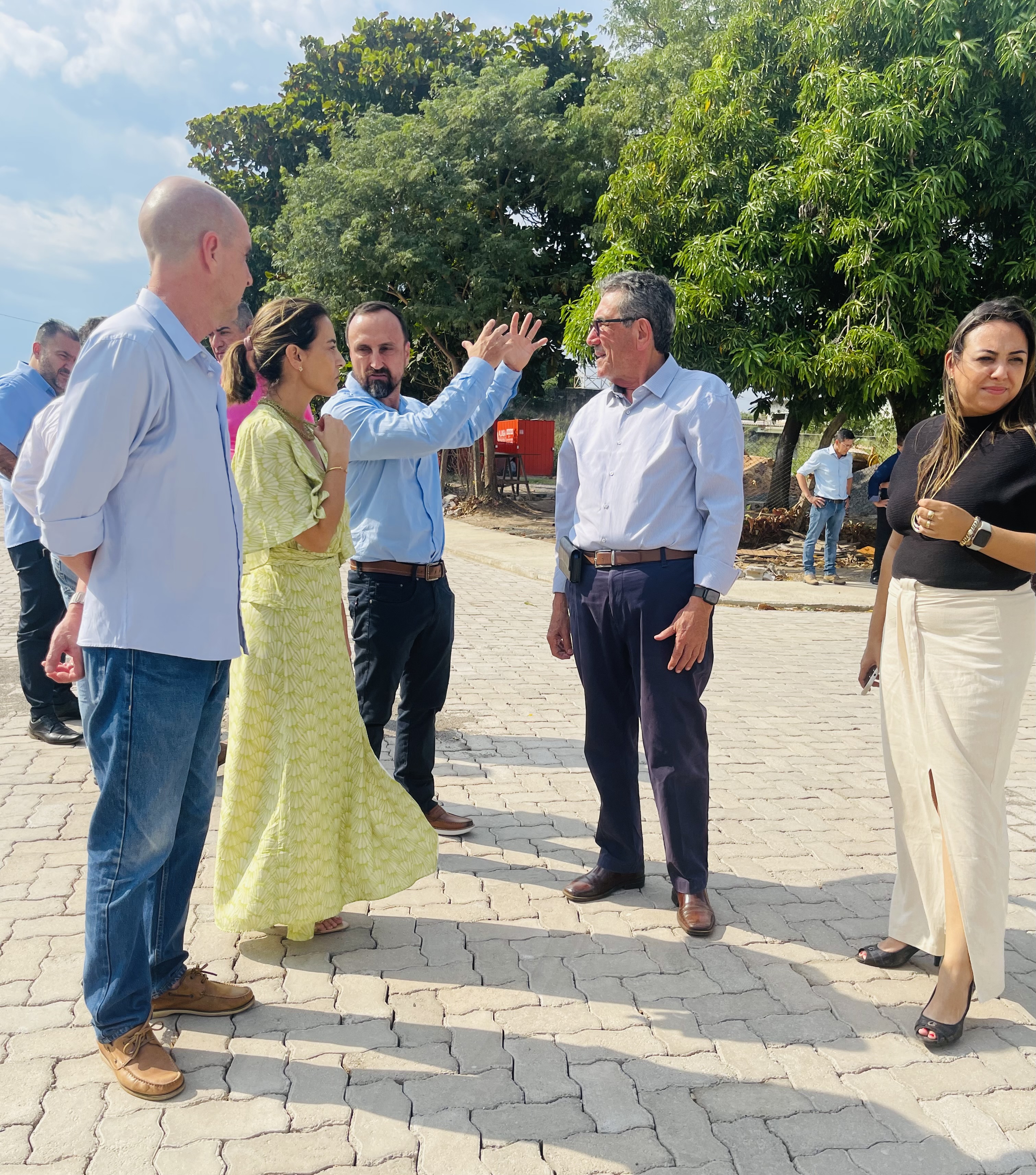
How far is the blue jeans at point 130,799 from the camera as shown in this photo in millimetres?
2357

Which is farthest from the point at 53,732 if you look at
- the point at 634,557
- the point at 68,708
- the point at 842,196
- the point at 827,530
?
the point at 842,196

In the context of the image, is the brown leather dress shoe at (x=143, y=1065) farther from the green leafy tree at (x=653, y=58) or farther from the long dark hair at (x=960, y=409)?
the green leafy tree at (x=653, y=58)

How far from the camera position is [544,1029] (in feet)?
9.08

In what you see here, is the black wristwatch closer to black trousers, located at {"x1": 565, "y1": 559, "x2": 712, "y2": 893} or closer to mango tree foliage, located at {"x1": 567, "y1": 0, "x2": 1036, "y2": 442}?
black trousers, located at {"x1": 565, "y1": 559, "x2": 712, "y2": 893}

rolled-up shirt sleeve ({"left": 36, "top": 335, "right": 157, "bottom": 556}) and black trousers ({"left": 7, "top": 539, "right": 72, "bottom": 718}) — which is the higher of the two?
rolled-up shirt sleeve ({"left": 36, "top": 335, "right": 157, "bottom": 556})

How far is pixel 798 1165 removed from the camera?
223 cm

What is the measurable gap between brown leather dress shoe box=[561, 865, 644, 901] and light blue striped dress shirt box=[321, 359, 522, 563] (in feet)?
4.60

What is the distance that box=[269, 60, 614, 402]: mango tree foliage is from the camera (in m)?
18.5

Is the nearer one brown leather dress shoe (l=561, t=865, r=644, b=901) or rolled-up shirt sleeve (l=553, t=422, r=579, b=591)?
brown leather dress shoe (l=561, t=865, r=644, b=901)

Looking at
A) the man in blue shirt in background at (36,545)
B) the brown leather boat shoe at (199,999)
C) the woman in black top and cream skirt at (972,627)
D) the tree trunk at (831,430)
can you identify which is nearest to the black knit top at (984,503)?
the woman in black top and cream skirt at (972,627)

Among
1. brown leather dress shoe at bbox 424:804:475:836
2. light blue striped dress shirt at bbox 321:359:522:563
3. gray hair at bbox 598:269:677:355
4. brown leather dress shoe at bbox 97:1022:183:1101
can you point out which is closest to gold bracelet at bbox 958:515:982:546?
gray hair at bbox 598:269:677:355

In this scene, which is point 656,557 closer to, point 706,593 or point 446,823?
point 706,593

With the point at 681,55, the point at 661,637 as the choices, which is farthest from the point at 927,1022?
the point at 681,55

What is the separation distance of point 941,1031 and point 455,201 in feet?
60.2
